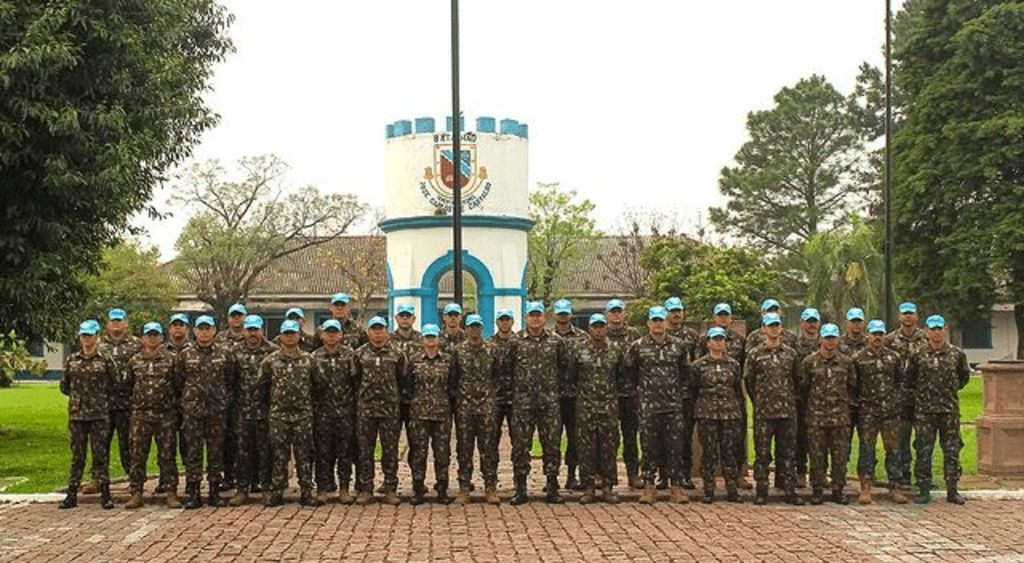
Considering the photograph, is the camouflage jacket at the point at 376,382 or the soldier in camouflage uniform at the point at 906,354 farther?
the soldier in camouflage uniform at the point at 906,354

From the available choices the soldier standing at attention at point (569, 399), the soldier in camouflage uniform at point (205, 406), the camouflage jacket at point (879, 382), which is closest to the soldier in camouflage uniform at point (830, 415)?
the camouflage jacket at point (879, 382)

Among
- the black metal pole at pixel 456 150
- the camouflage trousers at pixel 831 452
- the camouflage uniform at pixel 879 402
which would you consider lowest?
the camouflage trousers at pixel 831 452

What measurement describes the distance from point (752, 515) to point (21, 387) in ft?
118

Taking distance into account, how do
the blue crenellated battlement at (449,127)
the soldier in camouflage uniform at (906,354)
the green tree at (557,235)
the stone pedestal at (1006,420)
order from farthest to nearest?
the green tree at (557,235) → the blue crenellated battlement at (449,127) → the stone pedestal at (1006,420) → the soldier in camouflage uniform at (906,354)

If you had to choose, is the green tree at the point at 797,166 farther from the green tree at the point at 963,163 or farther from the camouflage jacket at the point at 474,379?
the camouflage jacket at the point at 474,379

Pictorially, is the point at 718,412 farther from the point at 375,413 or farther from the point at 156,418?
the point at 156,418

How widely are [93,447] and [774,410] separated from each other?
250 inches

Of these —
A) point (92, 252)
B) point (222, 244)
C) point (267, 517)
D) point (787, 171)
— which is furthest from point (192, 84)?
point (787, 171)

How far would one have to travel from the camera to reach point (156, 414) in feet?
38.8

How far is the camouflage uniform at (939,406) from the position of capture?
12.0 metres

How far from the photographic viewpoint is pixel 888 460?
12.0 m

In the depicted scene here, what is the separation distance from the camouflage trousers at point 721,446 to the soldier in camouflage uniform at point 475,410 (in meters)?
1.95

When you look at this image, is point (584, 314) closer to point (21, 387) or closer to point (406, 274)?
point (21, 387)

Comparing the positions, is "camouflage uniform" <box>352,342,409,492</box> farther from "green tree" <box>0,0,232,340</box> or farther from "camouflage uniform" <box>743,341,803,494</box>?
"green tree" <box>0,0,232,340</box>
